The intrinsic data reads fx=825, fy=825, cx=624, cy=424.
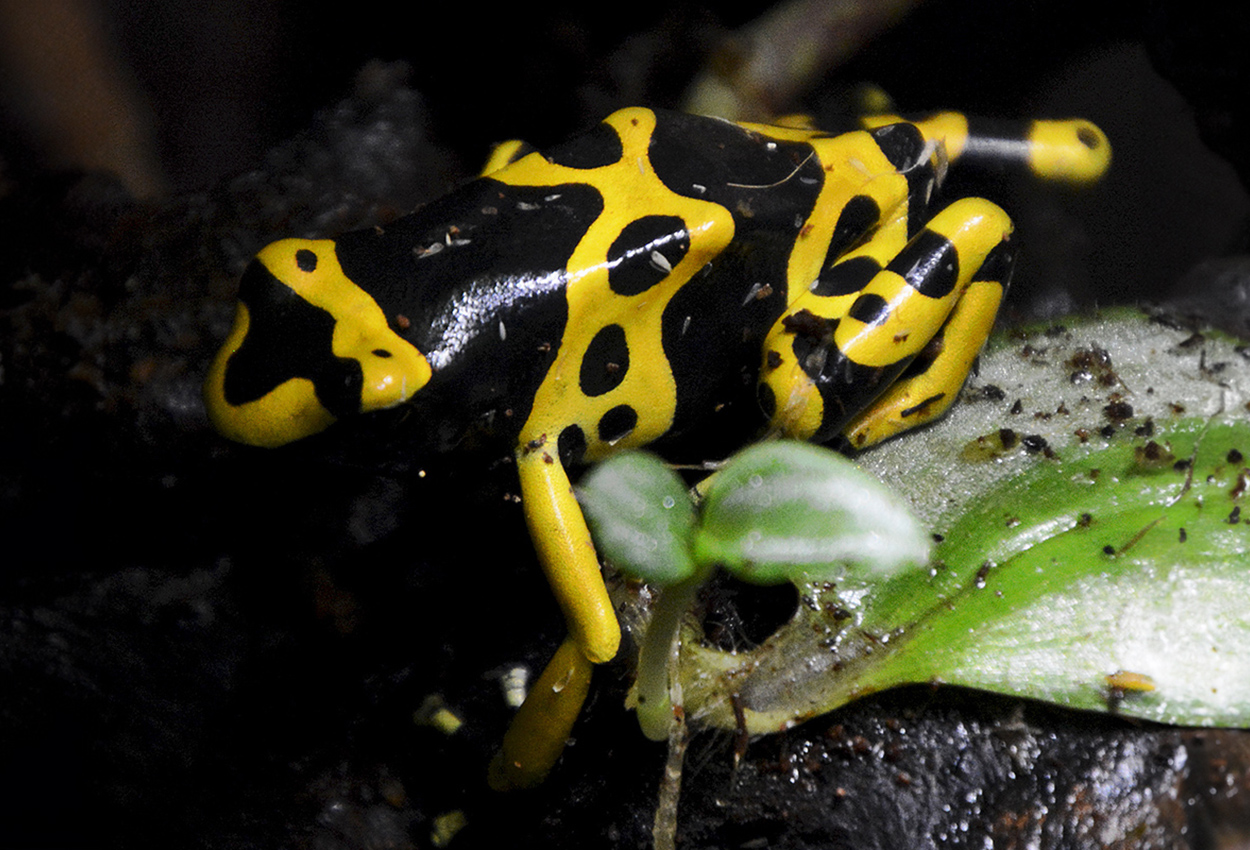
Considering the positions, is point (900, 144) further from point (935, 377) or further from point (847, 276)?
point (935, 377)

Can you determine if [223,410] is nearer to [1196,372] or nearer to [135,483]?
[135,483]

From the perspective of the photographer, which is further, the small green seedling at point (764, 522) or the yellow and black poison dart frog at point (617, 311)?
the yellow and black poison dart frog at point (617, 311)

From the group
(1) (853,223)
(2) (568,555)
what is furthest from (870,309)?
(2) (568,555)

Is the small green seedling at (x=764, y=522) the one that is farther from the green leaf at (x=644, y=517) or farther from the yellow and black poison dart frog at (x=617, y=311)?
the yellow and black poison dart frog at (x=617, y=311)

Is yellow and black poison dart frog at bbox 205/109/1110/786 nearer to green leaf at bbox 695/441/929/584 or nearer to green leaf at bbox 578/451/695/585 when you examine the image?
green leaf at bbox 578/451/695/585

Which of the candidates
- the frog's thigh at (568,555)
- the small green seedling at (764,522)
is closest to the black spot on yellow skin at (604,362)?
the frog's thigh at (568,555)
